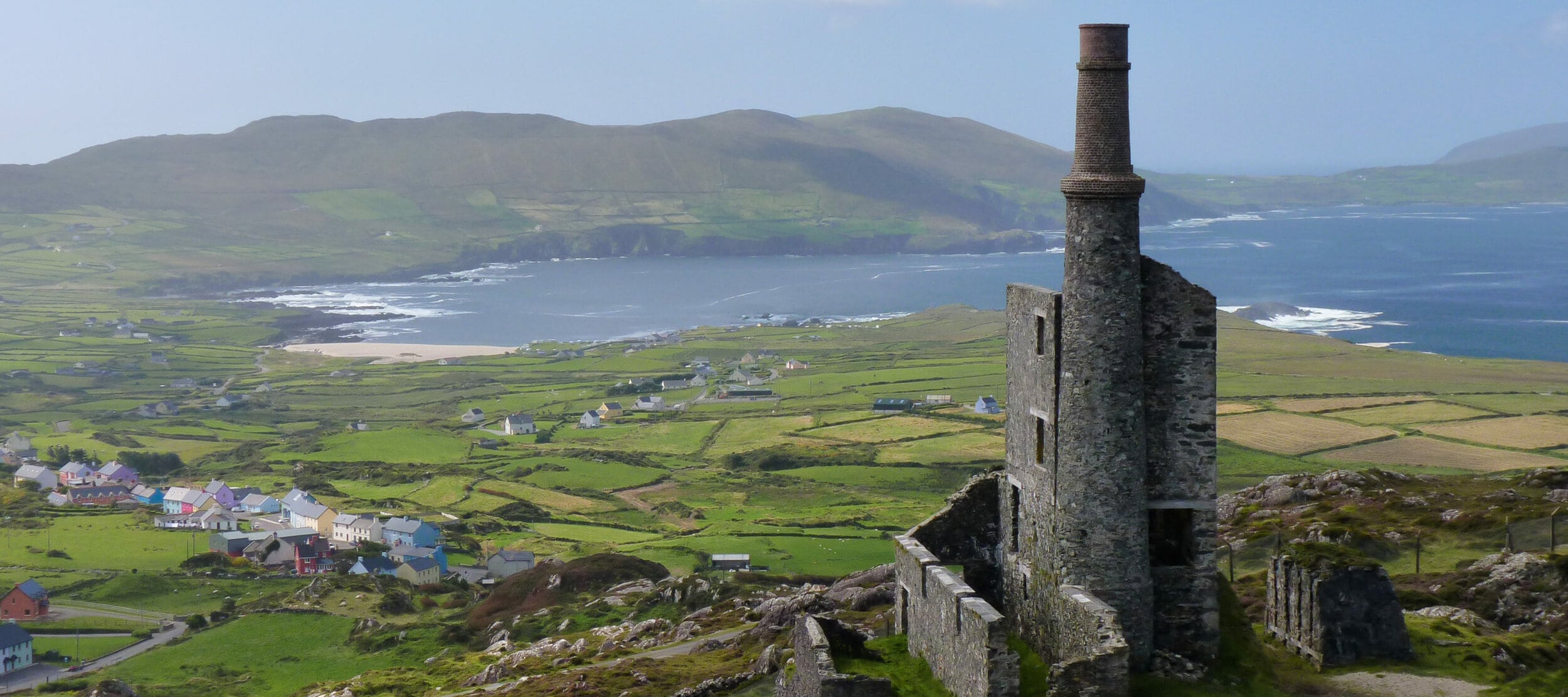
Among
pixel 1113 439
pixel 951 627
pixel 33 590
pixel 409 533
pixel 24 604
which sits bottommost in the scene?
pixel 24 604

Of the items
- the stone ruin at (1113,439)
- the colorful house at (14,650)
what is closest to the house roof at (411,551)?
the colorful house at (14,650)

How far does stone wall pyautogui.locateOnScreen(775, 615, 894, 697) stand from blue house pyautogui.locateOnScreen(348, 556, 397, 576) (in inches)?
2197

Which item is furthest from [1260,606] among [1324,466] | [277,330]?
[277,330]

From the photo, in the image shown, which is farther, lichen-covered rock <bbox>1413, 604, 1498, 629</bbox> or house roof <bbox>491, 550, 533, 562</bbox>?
house roof <bbox>491, 550, 533, 562</bbox>

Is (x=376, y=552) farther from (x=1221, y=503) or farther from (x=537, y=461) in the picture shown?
(x=1221, y=503)

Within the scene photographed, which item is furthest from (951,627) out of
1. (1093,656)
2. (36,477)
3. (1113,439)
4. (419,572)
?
(36,477)

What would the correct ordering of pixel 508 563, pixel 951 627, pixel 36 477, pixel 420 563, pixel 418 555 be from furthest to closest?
1. pixel 36 477
2. pixel 418 555
3. pixel 420 563
4. pixel 508 563
5. pixel 951 627

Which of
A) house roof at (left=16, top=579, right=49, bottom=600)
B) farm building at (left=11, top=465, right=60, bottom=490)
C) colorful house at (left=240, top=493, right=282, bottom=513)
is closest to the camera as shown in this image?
house roof at (left=16, top=579, right=49, bottom=600)

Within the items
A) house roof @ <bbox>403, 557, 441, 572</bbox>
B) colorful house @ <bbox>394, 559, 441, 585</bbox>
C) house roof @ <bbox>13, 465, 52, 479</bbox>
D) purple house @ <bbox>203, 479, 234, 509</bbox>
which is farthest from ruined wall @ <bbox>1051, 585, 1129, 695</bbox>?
house roof @ <bbox>13, 465, 52, 479</bbox>

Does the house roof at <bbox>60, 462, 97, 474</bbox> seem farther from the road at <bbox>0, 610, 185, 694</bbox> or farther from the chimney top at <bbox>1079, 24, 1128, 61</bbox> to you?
the chimney top at <bbox>1079, 24, 1128, 61</bbox>

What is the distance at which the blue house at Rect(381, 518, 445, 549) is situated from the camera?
82.7 meters

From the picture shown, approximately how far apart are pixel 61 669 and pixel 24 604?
10420 millimetres

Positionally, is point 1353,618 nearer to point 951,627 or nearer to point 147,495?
point 951,627

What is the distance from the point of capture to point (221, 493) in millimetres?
97188
